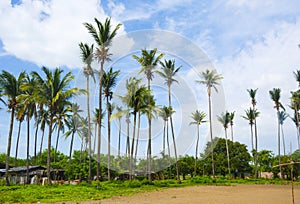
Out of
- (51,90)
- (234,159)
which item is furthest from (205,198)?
(234,159)

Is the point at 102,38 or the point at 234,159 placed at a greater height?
the point at 102,38

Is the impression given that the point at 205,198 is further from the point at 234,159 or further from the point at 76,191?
the point at 234,159

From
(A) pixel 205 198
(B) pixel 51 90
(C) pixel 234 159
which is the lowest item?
(A) pixel 205 198

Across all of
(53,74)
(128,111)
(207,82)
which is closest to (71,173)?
(128,111)

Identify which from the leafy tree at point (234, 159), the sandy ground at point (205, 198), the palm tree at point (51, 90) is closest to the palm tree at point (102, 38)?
the palm tree at point (51, 90)

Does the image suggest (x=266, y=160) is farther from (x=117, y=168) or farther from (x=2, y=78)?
(x=2, y=78)

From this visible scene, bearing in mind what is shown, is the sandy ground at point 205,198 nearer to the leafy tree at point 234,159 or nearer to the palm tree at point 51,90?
the palm tree at point 51,90

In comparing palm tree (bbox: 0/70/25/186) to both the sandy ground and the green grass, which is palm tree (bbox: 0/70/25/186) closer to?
the green grass

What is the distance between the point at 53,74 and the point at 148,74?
10236 millimetres

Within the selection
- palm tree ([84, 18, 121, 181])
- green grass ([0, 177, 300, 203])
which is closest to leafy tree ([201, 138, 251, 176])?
green grass ([0, 177, 300, 203])

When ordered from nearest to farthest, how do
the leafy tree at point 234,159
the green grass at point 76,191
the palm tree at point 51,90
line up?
the green grass at point 76,191, the palm tree at point 51,90, the leafy tree at point 234,159

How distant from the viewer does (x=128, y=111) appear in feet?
92.8

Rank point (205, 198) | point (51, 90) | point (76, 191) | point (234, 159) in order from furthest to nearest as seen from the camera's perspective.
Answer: point (234, 159) → point (51, 90) → point (76, 191) → point (205, 198)

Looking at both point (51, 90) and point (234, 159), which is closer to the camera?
point (51, 90)
